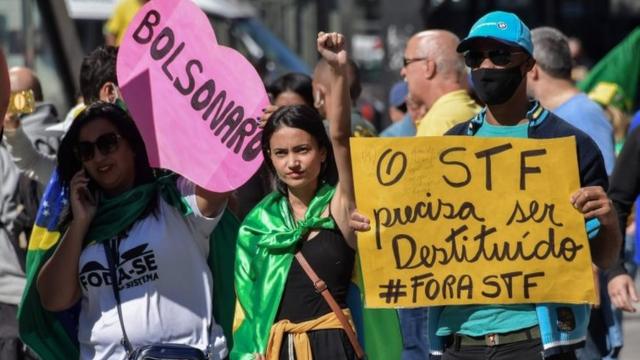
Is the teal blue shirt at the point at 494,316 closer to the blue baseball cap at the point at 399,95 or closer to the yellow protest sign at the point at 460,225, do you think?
the yellow protest sign at the point at 460,225

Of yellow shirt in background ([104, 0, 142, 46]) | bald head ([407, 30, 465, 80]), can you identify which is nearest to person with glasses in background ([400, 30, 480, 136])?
bald head ([407, 30, 465, 80])

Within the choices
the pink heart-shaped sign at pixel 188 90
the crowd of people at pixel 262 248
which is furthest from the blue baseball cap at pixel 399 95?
the pink heart-shaped sign at pixel 188 90

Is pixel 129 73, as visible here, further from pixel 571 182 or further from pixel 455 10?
pixel 455 10

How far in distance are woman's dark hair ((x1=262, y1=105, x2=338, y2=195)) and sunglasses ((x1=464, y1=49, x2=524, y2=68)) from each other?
0.66 meters

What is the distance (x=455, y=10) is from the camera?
24125 mm

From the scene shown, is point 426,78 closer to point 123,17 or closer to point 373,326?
point 373,326

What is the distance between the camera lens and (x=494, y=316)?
5090 millimetres

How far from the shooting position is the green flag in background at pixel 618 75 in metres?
10.2

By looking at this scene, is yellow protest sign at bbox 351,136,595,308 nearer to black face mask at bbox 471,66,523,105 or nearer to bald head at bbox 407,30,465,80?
black face mask at bbox 471,66,523,105

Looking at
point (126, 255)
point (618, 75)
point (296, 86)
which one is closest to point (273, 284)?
point (126, 255)

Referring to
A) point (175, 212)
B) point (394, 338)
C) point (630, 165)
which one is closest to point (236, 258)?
point (175, 212)

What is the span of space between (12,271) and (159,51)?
1782 mm

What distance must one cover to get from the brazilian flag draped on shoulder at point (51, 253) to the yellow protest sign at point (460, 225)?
762mm

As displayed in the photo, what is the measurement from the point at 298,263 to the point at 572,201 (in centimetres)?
101
